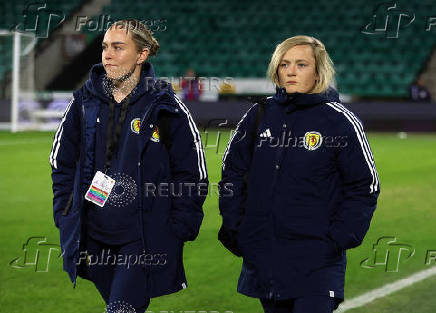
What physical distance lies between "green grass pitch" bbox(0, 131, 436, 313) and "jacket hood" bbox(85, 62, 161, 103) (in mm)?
2432

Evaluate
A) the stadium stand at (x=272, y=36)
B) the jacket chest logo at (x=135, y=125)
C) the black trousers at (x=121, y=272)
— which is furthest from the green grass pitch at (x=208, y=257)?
the stadium stand at (x=272, y=36)

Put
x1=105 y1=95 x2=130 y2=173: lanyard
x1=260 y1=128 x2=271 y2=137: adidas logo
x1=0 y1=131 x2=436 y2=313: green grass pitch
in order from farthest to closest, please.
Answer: x1=0 y1=131 x2=436 y2=313: green grass pitch
x1=105 y1=95 x2=130 y2=173: lanyard
x1=260 y1=128 x2=271 y2=137: adidas logo

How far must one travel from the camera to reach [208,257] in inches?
Result: 317

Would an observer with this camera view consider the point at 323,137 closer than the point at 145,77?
Yes

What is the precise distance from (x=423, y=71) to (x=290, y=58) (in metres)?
27.3

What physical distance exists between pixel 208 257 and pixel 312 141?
432 centimetres

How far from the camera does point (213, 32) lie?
3253 centimetres

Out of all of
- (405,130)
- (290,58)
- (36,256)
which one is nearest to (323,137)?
(290,58)

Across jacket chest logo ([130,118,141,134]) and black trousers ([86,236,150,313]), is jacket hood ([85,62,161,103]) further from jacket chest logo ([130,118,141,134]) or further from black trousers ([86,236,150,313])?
black trousers ([86,236,150,313])

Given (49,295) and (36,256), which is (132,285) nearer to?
(49,295)

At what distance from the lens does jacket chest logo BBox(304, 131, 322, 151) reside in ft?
12.7

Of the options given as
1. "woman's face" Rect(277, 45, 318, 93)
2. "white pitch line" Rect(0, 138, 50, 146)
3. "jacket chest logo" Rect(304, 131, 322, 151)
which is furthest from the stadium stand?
"jacket chest logo" Rect(304, 131, 322, 151)

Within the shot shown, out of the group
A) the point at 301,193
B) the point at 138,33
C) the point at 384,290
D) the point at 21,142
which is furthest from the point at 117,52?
the point at 21,142

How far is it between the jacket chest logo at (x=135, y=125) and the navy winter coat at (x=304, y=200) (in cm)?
53
